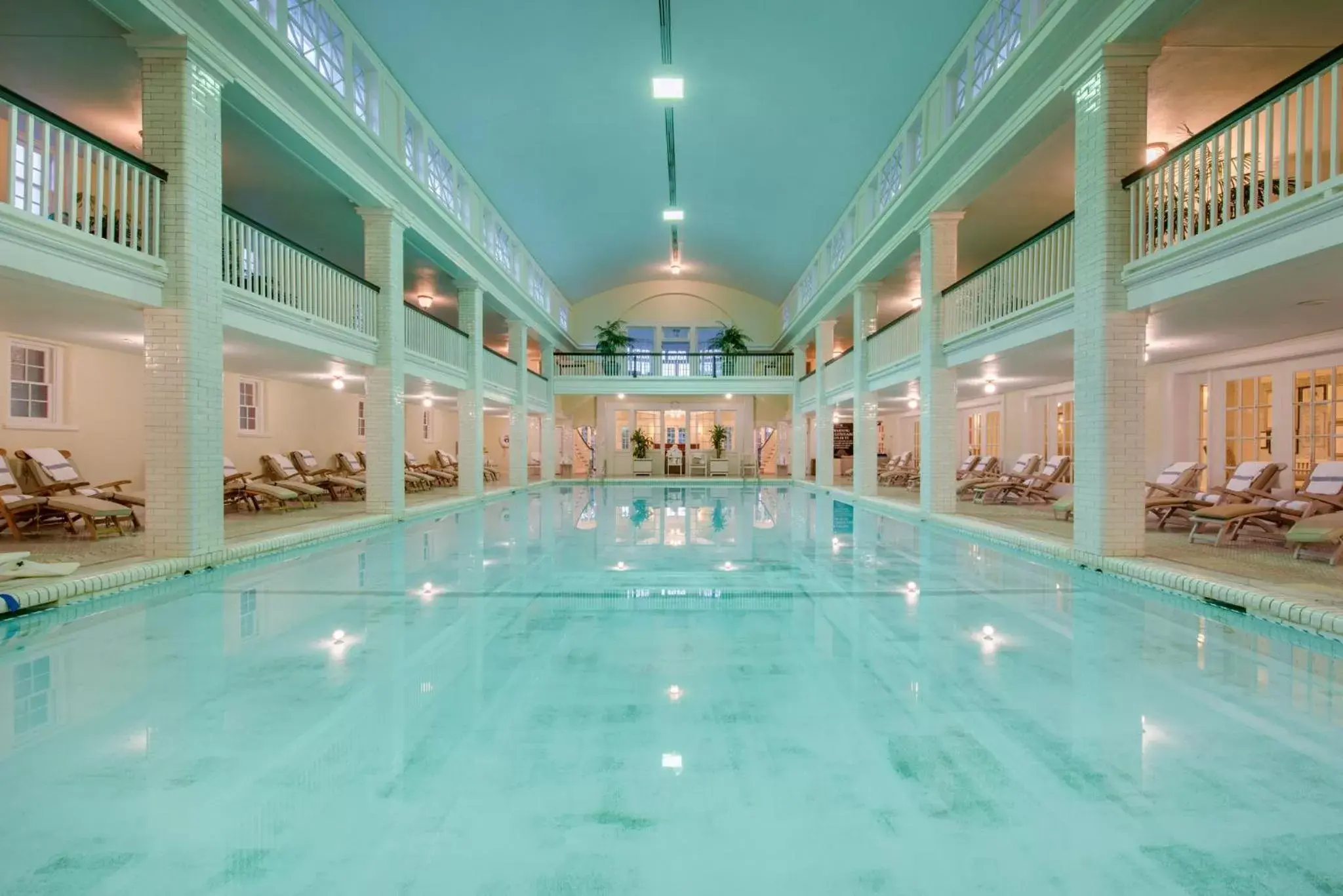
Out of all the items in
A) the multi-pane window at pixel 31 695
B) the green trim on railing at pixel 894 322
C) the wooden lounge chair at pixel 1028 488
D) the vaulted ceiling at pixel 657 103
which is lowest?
the multi-pane window at pixel 31 695

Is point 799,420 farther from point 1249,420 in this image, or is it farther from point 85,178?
point 85,178

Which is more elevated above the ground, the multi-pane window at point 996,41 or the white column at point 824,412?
the multi-pane window at point 996,41

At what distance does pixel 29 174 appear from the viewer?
578cm

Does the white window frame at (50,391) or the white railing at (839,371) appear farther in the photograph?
Result: the white railing at (839,371)

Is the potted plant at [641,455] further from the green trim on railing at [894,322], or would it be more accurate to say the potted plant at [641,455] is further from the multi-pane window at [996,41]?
the multi-pane window at [996,41]

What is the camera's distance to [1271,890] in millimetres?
1938

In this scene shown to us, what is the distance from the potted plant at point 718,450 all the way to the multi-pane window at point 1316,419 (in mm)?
18592

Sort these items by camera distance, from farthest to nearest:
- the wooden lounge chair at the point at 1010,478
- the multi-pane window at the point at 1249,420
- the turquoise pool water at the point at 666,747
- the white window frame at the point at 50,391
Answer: the wooden lounge chair at the point at 1010,478, the multi-pane window at the point at 1249,420, the white window frame at the point at 50,391, the turquoise pool water at the point at 666,747

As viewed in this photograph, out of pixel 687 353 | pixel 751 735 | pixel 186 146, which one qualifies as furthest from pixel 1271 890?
pixel 687 353

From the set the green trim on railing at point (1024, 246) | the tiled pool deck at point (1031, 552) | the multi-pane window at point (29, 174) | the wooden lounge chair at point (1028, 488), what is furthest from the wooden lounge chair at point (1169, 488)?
the multi-pane window at point (29, 174)

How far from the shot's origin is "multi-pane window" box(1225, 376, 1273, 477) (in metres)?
11.0

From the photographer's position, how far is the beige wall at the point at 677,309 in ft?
98.1

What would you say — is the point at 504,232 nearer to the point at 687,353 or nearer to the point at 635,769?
the point at 687,353

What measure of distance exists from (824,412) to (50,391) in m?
17.7
